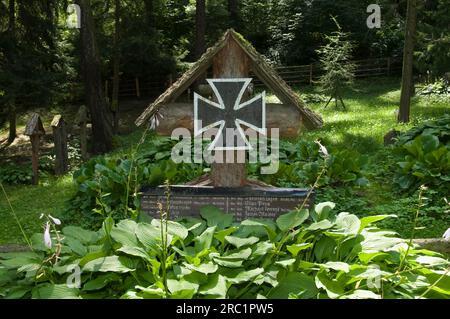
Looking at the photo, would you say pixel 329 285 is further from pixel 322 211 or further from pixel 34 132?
pixel 34 132

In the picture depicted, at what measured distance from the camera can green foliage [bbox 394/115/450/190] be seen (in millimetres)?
7953

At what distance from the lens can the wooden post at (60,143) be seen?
13.3 m

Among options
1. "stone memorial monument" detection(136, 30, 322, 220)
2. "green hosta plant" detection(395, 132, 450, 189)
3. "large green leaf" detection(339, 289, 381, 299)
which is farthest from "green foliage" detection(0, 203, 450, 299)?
"green hosta plant" detection(395, 132, 450, 189)

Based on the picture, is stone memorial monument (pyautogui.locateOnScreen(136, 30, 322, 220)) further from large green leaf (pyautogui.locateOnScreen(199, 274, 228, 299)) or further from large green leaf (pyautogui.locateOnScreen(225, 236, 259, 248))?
large green leaf (pyautogui.locateOnScreen(199, 274, 228, 299))

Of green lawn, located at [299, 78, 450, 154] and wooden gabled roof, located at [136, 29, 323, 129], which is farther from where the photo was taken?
green lawn, located at [299, 78, 450, 154]

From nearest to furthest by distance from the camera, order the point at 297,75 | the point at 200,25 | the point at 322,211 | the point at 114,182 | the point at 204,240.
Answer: the point at 204,240, the point at 322,211, the point at 114,182, the point at 200,25, the point at 297,75

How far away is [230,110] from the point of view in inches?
235

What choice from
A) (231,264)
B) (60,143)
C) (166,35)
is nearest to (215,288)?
(231,264)

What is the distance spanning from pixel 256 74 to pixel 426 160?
142 inches

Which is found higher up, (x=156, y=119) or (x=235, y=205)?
(x=156, y=119)

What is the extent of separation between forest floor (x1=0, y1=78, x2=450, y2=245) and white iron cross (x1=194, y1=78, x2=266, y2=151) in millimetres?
2336

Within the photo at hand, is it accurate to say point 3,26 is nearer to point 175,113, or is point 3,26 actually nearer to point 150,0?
point 150,0

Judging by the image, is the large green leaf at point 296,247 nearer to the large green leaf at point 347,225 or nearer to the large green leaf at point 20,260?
the large green leaf at point 347,225

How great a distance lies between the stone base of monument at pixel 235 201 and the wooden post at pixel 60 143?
25.5 feet
